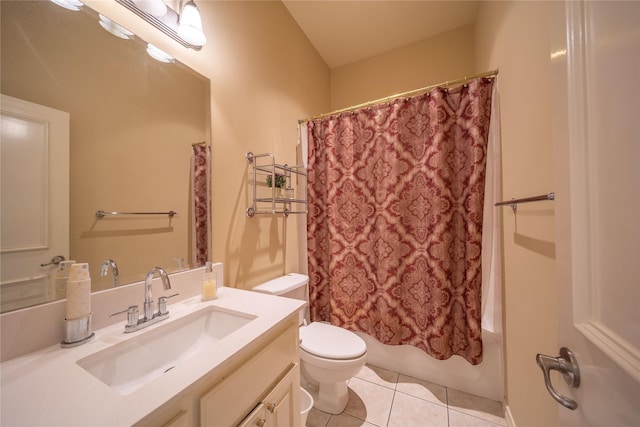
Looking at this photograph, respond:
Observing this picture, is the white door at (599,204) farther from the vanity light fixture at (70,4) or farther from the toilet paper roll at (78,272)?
the vanity light fixture at (70,4)

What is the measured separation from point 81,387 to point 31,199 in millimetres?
565

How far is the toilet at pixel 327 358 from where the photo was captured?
47.7 inches

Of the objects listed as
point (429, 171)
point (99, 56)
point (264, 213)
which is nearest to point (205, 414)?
Result: point (264, 213)

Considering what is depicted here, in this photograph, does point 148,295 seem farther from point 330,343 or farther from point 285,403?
point 330,343

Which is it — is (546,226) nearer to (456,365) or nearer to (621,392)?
(621,392)

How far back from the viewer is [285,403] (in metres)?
0.83

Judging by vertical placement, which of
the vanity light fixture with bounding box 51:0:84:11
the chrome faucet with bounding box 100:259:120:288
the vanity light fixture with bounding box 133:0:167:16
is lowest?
the chrome faucet with bounding box 100:259:120:288

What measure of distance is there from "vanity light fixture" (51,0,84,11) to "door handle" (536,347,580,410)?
1.64 metres

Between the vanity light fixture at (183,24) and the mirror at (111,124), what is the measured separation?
4.3 inches

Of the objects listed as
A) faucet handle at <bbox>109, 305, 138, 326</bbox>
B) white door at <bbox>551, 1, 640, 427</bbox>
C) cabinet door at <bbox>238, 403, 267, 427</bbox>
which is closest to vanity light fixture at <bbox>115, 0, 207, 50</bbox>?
faucet handle at <bbox>109, 305, 138, 326</bbox>

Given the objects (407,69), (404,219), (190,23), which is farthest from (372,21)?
(404,219)

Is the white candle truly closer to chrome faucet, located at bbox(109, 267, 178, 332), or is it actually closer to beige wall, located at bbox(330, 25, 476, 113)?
chrome faucet, located at bbox(109, 267, 178, 332)

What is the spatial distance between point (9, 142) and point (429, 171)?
184cm

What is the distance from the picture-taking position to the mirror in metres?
0.68
